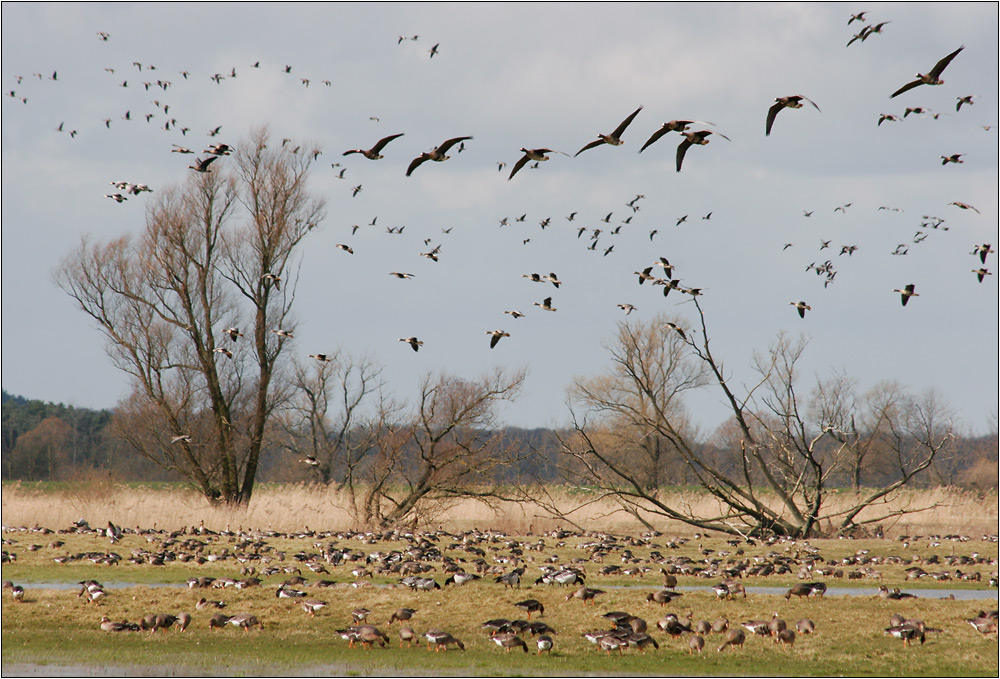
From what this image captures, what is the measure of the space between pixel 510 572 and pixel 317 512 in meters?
14.5

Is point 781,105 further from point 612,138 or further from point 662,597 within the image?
point 662,597

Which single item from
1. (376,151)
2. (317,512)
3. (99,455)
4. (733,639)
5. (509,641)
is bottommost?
(509,641)

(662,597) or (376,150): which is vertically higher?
(376,150)

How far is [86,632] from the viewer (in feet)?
41.8

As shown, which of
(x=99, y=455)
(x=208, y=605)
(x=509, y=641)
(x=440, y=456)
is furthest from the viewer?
(x=99, y=455)

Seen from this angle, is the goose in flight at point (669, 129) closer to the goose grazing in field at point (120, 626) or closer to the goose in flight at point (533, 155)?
the goose in flight at point (533, 155)

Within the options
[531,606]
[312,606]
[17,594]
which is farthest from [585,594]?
[17,594]

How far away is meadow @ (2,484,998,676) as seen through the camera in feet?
36.3

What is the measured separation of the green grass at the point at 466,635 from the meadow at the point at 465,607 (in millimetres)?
35

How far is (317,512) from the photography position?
30109mm

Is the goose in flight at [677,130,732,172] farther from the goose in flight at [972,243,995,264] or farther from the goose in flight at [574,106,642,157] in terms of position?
the goose in flight at [972,243,995,264]

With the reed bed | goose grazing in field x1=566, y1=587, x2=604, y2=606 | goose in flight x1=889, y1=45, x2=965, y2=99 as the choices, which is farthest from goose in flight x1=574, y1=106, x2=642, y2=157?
the reed bed

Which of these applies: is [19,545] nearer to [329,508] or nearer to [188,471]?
[329,508]

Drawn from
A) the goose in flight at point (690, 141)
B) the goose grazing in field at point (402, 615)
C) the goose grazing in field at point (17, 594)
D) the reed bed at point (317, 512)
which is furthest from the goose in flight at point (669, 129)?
the reed bed at point (317, 512)
